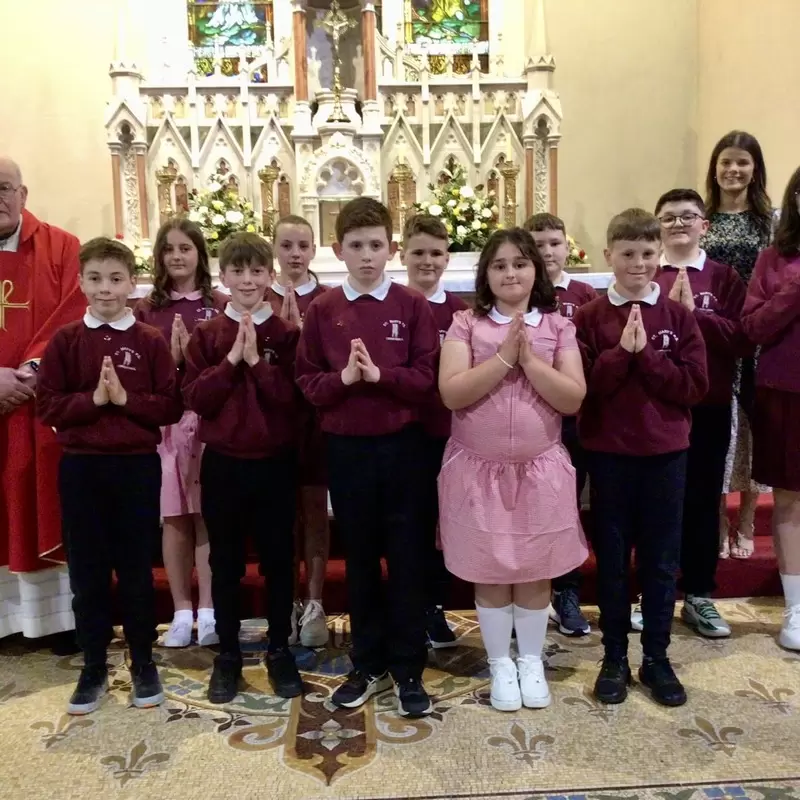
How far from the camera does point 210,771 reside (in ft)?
7.04

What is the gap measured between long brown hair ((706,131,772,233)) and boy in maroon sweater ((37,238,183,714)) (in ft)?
7.45

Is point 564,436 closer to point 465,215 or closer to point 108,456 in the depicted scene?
point 108,456

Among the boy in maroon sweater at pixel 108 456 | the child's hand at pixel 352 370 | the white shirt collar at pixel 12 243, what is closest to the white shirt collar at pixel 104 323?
the boy in maroon sweater at pixel 108 456

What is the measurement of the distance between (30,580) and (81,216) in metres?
3.83

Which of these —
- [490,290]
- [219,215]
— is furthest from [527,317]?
[219,215]

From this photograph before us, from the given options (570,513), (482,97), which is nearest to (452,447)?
(570,513)

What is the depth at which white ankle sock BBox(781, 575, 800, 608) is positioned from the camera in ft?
9.46

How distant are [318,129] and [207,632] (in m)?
3.35

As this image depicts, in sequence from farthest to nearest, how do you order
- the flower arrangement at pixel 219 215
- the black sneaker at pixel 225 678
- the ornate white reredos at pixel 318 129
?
the ornate white reredos at pixel 318 129
the flower arrangement at pixel 219 215
the black sneaker at pixel 225 678

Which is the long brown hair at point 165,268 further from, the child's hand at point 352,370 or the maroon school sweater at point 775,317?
the maroon school sweater at point 775,317

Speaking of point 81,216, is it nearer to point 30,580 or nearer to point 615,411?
point 30,580

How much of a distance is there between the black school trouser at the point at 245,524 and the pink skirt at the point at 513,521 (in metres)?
0.56

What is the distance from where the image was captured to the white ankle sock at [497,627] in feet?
8.11

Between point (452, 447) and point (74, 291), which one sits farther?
point (74, 291)
